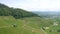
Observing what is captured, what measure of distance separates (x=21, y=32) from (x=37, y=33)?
6.70 meters

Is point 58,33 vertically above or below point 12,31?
below

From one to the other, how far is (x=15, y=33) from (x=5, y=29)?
4940mm

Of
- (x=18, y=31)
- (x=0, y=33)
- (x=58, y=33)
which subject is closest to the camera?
(x=0, y=33)

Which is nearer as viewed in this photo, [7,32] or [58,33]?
[7,32]

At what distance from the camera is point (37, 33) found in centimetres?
6109

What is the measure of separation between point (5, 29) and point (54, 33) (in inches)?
1179

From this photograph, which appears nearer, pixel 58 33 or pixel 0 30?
pixel 0 30

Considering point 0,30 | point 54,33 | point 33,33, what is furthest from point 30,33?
point 54,33

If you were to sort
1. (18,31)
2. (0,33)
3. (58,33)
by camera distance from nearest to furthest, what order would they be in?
(0,33) < (18,31) < (58,33)

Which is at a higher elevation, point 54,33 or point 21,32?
point 21,32

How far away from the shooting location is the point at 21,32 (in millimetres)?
57781

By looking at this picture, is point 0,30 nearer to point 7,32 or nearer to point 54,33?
point 7,32

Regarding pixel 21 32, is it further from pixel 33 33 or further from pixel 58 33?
pixel 58 33

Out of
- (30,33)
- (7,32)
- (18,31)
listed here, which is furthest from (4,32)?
(30,33)
